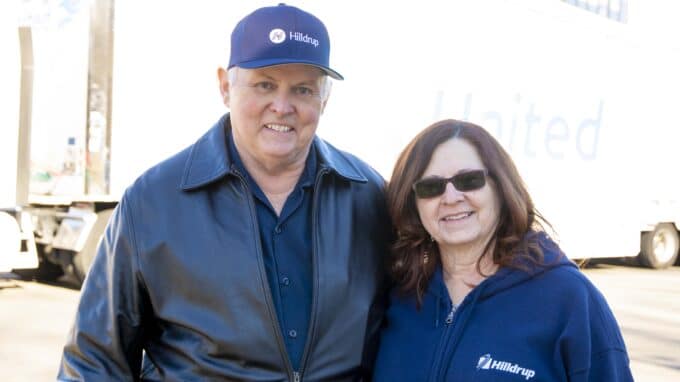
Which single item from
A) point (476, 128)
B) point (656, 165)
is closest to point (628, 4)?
point (656, 165)

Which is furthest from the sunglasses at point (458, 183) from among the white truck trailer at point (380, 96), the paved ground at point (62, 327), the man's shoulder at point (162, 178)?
the white truck trailer at point (380, 96)

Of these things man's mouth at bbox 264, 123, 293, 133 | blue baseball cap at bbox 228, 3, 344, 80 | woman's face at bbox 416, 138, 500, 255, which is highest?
blue baseball cap at bbox 228, 3, 344, 80

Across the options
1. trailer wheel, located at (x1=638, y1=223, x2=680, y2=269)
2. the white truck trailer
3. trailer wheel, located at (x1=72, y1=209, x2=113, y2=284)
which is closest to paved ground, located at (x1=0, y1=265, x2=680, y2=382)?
trailer wheel, located at (x1=72, y1=209, x2=113, y2=284)

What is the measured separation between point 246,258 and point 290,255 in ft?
0.52

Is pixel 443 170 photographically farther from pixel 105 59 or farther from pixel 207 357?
pixel 105 59

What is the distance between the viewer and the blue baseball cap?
251cm

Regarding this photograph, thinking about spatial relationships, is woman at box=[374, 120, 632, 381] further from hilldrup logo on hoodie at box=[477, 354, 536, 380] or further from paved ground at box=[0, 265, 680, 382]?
paved ground at box=[0, 265, 680, 382]

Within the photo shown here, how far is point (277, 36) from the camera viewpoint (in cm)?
252

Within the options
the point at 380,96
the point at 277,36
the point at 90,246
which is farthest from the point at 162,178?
the point at 380,96

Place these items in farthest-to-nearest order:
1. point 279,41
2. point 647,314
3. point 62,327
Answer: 1. point 647,314
2. point 62,327
3. point 279,41

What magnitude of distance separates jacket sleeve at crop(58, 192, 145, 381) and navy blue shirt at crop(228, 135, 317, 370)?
0.39 m

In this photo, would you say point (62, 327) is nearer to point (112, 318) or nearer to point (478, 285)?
point (112, 318)

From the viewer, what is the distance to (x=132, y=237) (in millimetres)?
2482

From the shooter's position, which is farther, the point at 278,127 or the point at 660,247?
the point at 660,247
